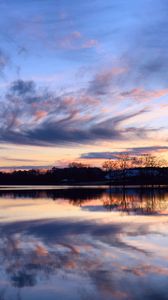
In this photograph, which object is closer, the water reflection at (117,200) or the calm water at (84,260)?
the calm water at (84,260)

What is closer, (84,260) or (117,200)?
(84,260)

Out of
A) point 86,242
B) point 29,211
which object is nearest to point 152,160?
point 29,211

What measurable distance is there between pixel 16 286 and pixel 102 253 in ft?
13.6

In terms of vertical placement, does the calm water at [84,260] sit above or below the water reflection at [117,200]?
below

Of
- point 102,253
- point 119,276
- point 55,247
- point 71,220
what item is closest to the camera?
point 119,276

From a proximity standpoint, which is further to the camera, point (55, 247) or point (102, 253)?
point (55, 247)

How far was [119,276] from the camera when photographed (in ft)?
31.1

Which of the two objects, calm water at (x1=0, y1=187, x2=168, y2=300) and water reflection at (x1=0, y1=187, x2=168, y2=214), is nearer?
calm water at (x1=0, y1=187, x2=168, y2=300)

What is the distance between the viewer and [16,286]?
8727 millimetres

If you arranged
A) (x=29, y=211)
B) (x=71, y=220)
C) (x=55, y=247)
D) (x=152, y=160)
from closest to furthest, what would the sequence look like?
(x=55, y=247) → (x=71, y=220) → (x=29, y=211) → (x=152, y=160)

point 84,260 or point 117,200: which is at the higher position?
point 117,200

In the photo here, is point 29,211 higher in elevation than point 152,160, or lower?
lower

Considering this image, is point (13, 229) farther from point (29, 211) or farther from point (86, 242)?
point (29, 211)

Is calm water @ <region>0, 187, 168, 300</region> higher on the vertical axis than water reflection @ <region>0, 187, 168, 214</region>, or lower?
lower
